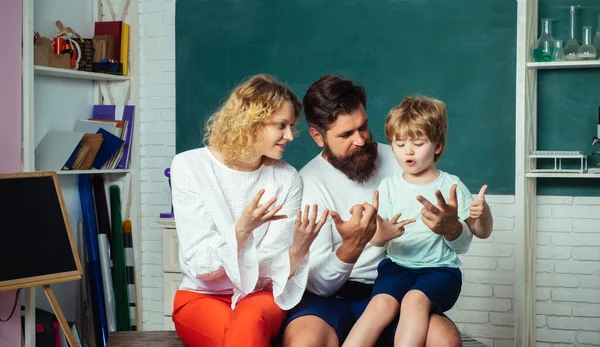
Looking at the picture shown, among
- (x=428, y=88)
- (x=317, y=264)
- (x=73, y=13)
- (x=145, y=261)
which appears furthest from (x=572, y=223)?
(x=73, y=13)

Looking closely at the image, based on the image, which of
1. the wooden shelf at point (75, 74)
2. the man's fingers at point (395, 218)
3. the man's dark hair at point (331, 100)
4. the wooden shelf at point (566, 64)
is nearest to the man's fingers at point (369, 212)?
the man's fingers at point (395, 218)

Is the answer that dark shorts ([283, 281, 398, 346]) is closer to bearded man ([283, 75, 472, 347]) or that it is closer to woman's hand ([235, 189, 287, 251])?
bearded man ([283, 75, 472, 347])

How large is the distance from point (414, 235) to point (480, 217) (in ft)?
0.83

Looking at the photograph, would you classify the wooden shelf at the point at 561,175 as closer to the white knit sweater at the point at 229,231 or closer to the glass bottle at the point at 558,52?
the glass bottle at the point at 558,52

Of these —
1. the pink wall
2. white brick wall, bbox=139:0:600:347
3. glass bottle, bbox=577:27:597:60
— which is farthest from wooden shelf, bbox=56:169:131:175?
glass bottle, bbox=577:27:597:60

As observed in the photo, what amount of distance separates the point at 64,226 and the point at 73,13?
1590 mm

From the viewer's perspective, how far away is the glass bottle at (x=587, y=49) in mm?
3750

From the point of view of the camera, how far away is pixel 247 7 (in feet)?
15.4

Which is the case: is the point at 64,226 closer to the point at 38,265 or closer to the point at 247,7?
the point at 38,265

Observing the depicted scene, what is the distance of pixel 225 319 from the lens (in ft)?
7.67

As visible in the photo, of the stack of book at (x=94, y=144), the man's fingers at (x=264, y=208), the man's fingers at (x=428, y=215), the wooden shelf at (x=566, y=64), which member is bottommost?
the man's fingers at (x=428, y=215)

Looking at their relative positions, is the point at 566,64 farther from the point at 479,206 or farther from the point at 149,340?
the point at 149,340

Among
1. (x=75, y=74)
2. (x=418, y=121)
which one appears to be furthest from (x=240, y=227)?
(x=75, y=74)

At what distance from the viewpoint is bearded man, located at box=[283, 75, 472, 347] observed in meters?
2.37
